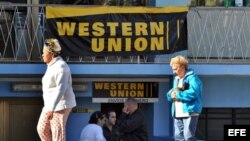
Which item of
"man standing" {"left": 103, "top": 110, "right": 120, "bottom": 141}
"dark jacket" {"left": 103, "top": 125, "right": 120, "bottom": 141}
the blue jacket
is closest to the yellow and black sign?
"man standing" {"left": 103, "top": 110, "right": 120, "bottom": 141}

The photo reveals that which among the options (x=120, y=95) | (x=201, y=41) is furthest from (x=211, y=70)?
(x=120, y=95)

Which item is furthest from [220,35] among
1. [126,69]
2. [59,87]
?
[59,87]

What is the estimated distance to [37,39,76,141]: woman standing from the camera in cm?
774

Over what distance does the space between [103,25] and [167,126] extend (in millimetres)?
2413

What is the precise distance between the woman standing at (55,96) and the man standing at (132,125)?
1999 millimetres

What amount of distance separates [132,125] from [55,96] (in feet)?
7.44

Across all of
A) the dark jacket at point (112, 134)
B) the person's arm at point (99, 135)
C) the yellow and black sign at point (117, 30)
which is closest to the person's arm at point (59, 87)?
the person's arm at point (99, 135)

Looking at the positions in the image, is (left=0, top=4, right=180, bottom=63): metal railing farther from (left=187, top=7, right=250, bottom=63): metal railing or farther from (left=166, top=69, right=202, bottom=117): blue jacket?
(left=166, top=69, right=202, bottom=117): blue jacket

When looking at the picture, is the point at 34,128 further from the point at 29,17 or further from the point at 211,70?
the point at 211,70

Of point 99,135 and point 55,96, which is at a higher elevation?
point 55,96

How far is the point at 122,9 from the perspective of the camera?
11305 millimetres

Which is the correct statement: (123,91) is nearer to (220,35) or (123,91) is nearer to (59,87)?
(220,35)

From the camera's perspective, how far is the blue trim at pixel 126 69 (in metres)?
11.1

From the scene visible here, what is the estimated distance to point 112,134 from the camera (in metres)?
10.3
